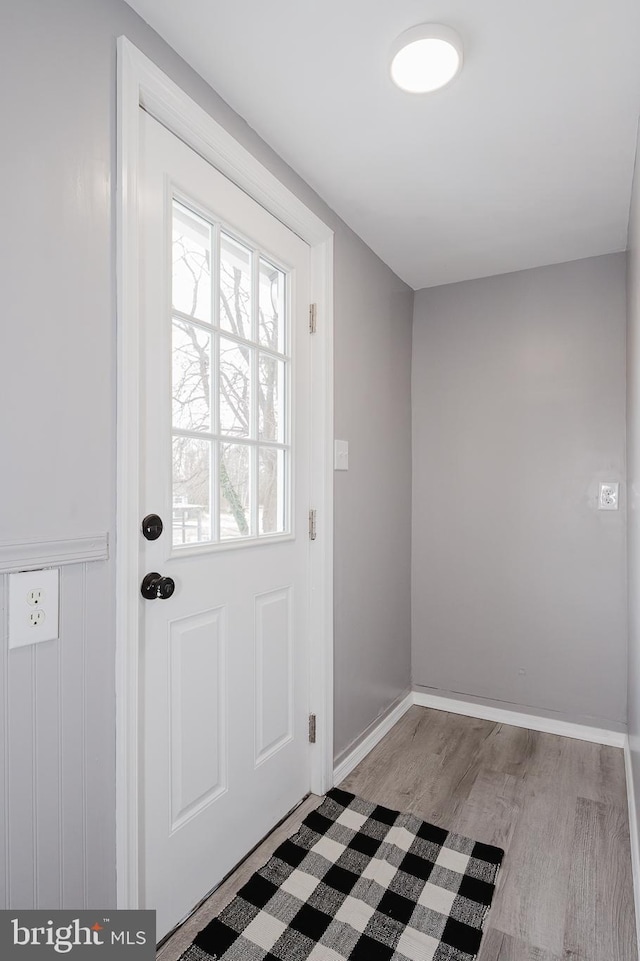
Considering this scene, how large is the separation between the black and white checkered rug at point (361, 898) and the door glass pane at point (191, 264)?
169cm

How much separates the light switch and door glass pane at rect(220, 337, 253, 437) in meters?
0.53

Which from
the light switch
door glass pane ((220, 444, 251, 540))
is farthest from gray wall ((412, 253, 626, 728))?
door glass pane ((220, 444, 251, 540))

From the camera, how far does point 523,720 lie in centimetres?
275

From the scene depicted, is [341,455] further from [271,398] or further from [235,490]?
[235,490]

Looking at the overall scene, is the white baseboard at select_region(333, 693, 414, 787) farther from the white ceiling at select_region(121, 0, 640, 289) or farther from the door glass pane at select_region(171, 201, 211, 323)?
the white ceiling at select_region(121, 0, 640, 289)

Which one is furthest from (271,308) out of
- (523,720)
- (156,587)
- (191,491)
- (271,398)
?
(523,720)

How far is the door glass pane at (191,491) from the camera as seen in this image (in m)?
1.50

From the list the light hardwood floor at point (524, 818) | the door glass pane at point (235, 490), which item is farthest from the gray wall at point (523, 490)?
the door glass pane at point (235, 490)

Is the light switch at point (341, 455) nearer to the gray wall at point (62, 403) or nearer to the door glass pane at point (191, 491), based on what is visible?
the door glass pane at point (191, 491)

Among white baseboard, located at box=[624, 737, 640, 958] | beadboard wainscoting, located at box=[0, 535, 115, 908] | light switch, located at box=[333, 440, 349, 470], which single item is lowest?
white baseboard, located at box=[624, 737, 640, 958]

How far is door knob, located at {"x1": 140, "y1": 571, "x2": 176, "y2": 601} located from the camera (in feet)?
4.53

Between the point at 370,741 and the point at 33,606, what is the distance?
74.5 inches

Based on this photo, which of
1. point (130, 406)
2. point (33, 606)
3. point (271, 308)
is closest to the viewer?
point (33, 606)

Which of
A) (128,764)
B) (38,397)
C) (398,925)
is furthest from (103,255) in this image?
(398,925)
